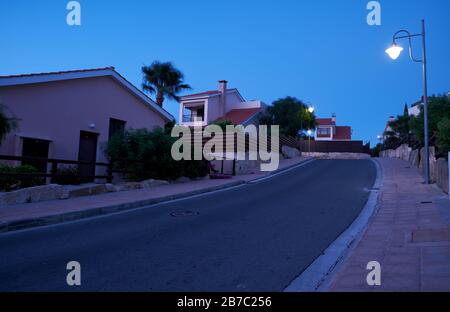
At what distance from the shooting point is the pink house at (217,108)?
39.3 meters

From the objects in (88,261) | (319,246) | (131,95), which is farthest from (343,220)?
(131,95)

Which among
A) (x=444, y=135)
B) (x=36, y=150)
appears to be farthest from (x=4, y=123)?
(x=444, y=135)

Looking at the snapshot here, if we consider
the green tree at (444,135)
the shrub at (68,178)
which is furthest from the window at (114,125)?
the green tree at (444,135)

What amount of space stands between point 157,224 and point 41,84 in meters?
9.54

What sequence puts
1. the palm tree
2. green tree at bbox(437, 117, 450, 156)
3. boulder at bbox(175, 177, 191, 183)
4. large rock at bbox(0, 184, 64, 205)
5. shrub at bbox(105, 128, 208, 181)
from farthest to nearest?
the palm tree, boulder at bbox(175, 177, 191, 183), shrub at bbox(105, 128, 208, 181), green tree at bbox(437, 117, 450, 156), large rock at bbox(0, 184, 64, 205)

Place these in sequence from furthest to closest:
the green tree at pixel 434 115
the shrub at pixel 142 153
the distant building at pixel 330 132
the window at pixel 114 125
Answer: the distant building at pixel 330 132, the green tree at pixel 434 115, the window at pixel 114 125, the shrub at pixel 142 153

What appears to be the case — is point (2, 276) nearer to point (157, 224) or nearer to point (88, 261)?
point (88, 261)

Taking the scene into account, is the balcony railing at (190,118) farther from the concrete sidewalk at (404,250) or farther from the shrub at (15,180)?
the concrete sidewalk at (404,250)

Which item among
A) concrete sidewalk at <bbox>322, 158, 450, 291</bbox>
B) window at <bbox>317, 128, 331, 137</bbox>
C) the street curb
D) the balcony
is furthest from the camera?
window at <bbox>317, 128, 331, 137</bbox>

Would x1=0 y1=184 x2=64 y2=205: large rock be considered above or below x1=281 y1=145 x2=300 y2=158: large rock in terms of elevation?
below

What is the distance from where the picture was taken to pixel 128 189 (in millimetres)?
13227

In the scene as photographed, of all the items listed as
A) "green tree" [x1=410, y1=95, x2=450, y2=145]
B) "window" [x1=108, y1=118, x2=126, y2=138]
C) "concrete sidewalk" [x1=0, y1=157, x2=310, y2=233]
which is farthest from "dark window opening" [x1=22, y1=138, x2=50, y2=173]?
"green tree" [x1=410, y1=95, x2=450, y2=145]

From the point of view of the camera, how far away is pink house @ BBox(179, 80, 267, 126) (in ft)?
129

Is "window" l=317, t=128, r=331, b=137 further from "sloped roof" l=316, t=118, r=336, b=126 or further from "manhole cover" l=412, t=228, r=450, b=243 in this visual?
"manhole cover" l=412, t=228, r=450, b=243
